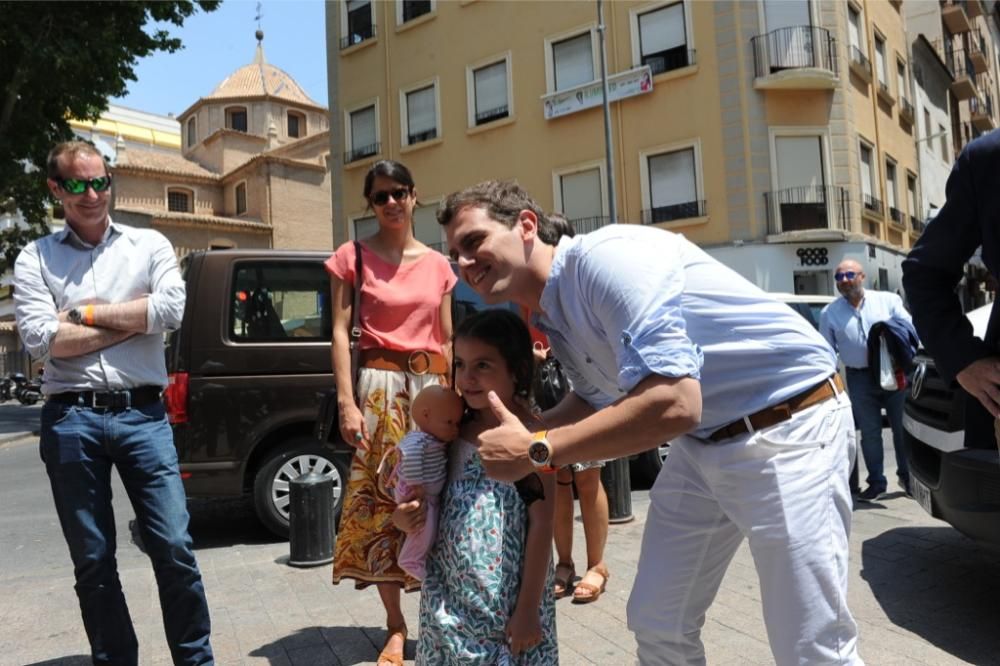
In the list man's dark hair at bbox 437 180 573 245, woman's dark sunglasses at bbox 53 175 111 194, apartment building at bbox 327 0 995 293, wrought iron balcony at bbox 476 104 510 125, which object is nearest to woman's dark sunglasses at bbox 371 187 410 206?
woman's dark sunglasses at bbox 53 175 111 194

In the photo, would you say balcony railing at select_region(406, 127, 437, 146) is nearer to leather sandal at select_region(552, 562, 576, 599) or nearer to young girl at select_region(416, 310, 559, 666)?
leather sandal at select_region(552, 562, 576, 599)

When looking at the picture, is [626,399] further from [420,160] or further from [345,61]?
[345,61]

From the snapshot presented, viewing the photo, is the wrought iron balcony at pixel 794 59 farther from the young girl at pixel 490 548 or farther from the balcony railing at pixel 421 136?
the young girl at pixel 490 548

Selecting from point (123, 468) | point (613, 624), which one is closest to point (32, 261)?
point (123, 468)

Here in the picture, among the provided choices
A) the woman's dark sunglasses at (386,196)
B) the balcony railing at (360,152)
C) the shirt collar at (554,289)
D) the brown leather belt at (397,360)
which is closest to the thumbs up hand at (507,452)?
the shirt collar at (554,289)

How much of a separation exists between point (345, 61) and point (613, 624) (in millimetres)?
28063

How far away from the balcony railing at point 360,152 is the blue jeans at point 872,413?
23.3m

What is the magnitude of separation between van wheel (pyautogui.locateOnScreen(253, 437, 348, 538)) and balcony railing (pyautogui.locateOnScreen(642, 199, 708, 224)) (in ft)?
57.4

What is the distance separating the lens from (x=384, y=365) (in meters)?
3.41

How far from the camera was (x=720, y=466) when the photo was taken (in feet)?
6.85

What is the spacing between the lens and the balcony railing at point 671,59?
71.6 ft

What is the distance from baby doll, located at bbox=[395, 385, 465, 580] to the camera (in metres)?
2.38

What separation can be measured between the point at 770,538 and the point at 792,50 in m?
22.2

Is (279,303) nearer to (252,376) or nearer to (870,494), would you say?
(252,376)
